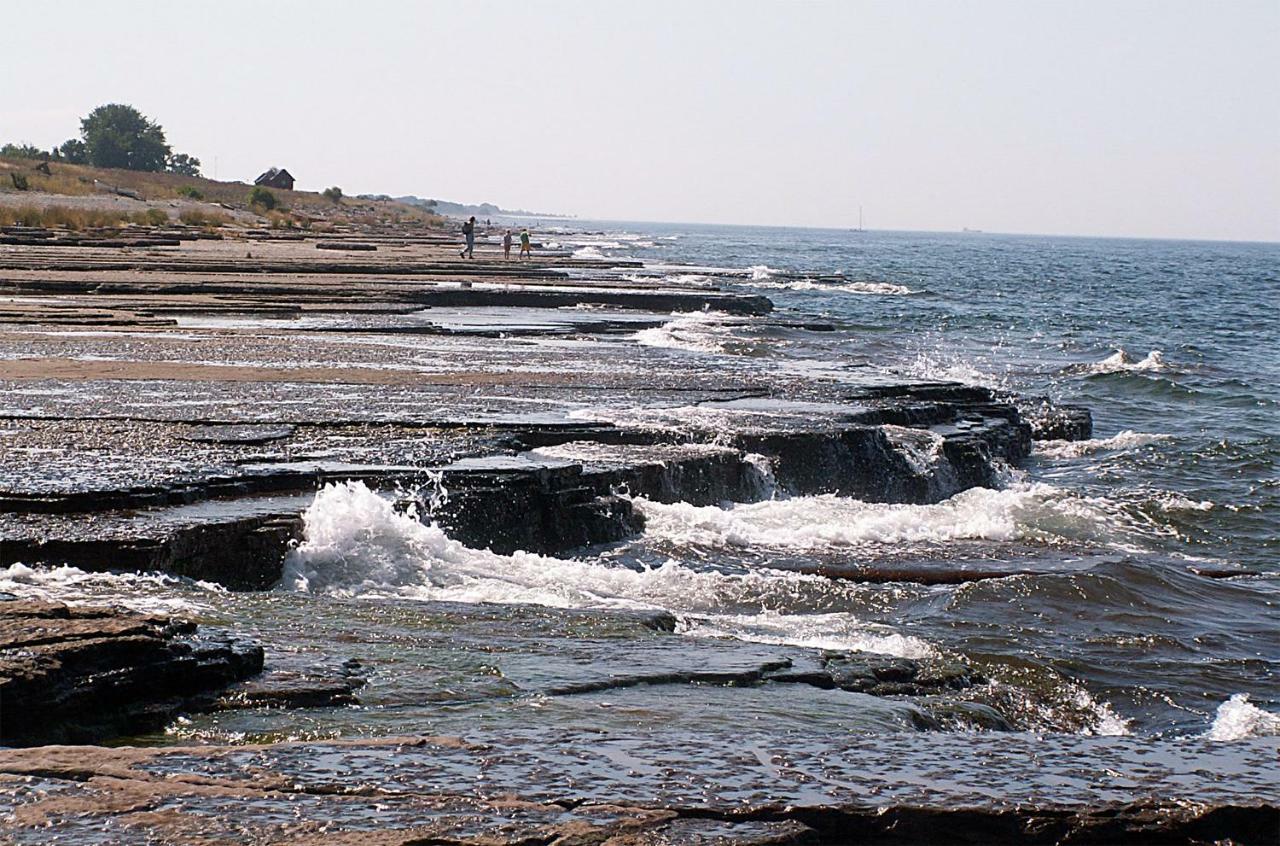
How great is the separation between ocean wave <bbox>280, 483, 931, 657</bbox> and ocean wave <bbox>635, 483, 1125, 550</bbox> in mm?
1360

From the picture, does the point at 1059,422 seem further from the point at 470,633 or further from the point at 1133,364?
the point at 470,633

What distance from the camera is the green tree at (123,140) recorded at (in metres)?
109

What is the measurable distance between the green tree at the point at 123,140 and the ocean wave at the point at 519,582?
105 meters

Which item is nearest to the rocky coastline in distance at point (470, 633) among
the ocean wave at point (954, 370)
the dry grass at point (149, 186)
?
the ocean wave at point (954, 370)

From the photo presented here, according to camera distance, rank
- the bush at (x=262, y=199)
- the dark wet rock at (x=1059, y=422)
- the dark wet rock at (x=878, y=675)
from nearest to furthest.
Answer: the dark wet rock at (x=878, y=675) < the dark wet rock at (x=1059, y=422) < the bush at (x=262, y=199)

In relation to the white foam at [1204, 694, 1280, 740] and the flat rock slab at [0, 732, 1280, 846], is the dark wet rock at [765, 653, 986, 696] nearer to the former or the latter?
the white foam at [1204, 694, 1280, 740]

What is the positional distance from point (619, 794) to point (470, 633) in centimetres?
283

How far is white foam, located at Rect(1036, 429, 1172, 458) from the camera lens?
19.9 meters

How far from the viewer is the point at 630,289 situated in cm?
3559

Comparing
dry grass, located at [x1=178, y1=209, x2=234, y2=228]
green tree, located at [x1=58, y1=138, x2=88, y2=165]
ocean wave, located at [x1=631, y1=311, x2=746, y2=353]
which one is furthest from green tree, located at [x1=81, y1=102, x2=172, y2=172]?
ocean wave, located at [x1=631, y1=311, x2=746, y2=353]

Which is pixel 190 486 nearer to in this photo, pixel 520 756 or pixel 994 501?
pixel 520 756

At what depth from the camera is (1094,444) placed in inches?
816

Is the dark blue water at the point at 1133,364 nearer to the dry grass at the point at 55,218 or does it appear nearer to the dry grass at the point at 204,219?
the dry grass at the point at 204,219

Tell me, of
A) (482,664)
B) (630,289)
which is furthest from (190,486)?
(630,289)
